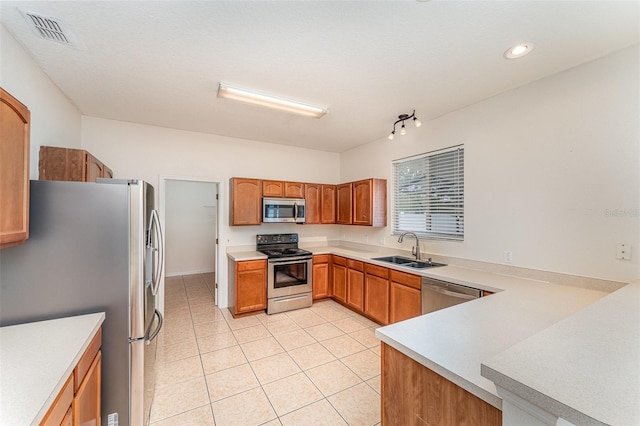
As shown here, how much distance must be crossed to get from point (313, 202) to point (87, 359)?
12.1 feet

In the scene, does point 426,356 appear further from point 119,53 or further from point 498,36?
point 119,53

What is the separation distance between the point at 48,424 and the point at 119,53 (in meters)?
2.45

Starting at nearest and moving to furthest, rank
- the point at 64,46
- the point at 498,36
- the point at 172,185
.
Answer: the point at 498,36 → the point at 64,46 → the point at 172,185

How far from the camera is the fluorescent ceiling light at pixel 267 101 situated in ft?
8.42

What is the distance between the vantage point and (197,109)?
10.3ft

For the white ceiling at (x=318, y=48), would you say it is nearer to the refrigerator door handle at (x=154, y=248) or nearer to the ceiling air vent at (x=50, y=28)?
the ceiling air vent at (x=50, y=28)

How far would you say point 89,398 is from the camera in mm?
1362

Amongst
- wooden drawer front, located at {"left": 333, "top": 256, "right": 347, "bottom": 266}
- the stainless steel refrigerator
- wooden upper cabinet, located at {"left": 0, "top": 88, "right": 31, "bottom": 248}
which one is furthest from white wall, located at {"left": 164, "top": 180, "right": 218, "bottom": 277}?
wooden upper cabinet, located at {"left": 0, "top": 88, "right": 31, "bottom": 248}

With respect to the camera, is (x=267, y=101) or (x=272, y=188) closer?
(x=267, y=101)

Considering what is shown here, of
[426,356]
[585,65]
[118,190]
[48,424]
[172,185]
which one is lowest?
[48,424]

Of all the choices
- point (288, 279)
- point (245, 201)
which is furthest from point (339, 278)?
point (245, 201)

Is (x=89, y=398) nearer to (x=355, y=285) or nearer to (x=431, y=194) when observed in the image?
(x=355, y=285)

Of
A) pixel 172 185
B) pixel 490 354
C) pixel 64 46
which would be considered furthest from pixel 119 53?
pixel 172 185

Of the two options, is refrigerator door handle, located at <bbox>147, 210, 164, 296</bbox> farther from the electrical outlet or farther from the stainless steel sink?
the electrical outlet
